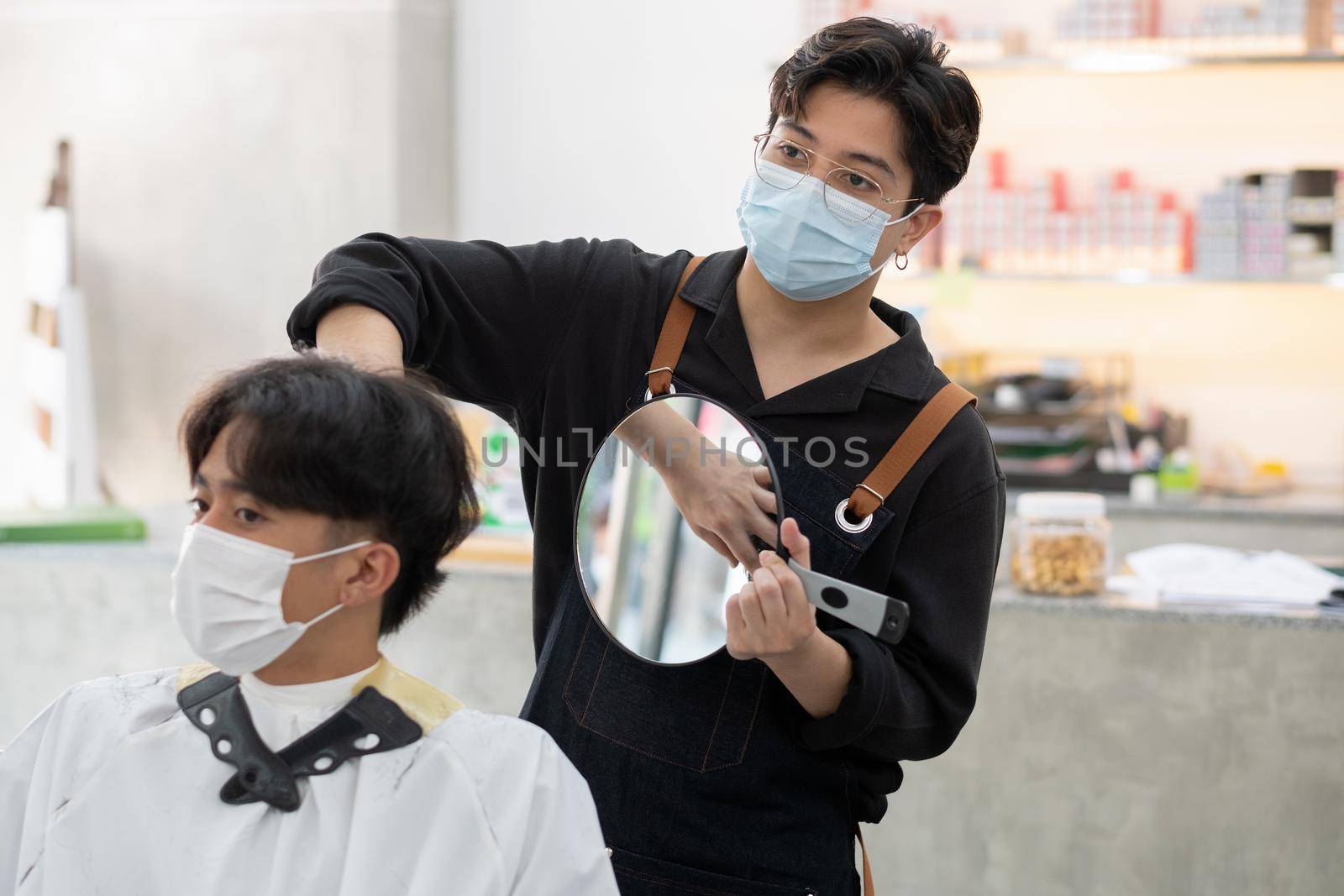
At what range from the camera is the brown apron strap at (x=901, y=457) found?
51.6 inches

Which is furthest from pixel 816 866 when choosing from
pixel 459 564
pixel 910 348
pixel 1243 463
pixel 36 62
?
pixel 36 62

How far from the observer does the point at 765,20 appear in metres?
4.60

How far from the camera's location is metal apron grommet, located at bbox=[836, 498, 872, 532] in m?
1.32

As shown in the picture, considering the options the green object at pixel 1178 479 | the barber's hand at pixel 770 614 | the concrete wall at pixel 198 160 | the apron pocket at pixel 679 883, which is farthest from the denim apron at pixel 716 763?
the concrete wall at pixel 198 160

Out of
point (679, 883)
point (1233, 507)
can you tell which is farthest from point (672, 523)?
point (1233, 507)

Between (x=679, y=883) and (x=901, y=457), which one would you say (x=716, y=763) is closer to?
(x=679, y=883)

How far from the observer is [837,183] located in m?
1.39

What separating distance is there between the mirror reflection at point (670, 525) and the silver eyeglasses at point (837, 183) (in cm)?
26

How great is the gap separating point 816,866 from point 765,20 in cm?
380

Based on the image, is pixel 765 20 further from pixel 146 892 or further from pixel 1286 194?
pixel 146 892

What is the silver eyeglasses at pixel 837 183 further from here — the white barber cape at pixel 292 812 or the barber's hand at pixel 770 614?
the white barber cape at pixel 292 812

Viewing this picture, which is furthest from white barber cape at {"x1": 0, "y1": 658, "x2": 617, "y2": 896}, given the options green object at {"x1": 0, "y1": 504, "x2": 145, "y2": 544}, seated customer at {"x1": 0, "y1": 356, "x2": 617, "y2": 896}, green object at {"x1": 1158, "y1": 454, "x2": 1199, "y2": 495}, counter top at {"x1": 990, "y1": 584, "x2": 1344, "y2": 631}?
green object at {"x1": 1158, "y1": 454, "x2": 1199, "y2": 495}

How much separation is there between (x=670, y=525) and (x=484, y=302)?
324 mm

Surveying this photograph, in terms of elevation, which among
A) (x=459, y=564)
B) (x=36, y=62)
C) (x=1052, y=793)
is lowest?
(x=1052, y=793)
